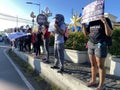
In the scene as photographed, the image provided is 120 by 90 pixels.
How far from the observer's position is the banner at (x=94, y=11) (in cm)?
554

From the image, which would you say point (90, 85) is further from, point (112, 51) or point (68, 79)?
point (112, 51)

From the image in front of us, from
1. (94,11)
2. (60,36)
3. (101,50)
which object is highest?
(94,11)

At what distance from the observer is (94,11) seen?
5828 mm

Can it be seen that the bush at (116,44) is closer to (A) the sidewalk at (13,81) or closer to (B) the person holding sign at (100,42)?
(B) the person holding sign at (100,42)

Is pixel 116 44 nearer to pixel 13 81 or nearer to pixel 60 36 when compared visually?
pixel 60 36

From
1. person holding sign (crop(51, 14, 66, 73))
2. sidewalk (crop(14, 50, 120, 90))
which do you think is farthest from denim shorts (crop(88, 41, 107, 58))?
person holding sign (crop(51, 14, 66, 73))

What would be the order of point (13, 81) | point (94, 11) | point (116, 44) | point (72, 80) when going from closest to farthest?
point (94, 11)
point (72, 80)
point (116, 44)
point (13, 81)

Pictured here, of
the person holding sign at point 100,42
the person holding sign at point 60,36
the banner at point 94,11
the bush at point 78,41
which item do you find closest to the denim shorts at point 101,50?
the person holding sign at point 100,42

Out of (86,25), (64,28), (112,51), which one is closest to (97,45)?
(86,25)

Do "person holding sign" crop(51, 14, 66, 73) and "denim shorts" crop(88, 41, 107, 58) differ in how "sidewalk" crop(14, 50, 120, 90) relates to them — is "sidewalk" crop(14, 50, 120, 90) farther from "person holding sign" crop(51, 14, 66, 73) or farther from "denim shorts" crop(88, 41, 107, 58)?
"denim shorts" crop(88, 41, 107, 58)

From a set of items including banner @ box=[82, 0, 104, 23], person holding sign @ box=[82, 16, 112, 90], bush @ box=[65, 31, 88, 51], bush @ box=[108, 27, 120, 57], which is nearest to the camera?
banner @ box=[82, 0, 104, 23]

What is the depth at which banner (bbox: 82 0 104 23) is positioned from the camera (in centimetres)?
554

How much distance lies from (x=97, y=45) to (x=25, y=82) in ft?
13.1

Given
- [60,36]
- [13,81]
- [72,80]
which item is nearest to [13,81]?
[13,81]
